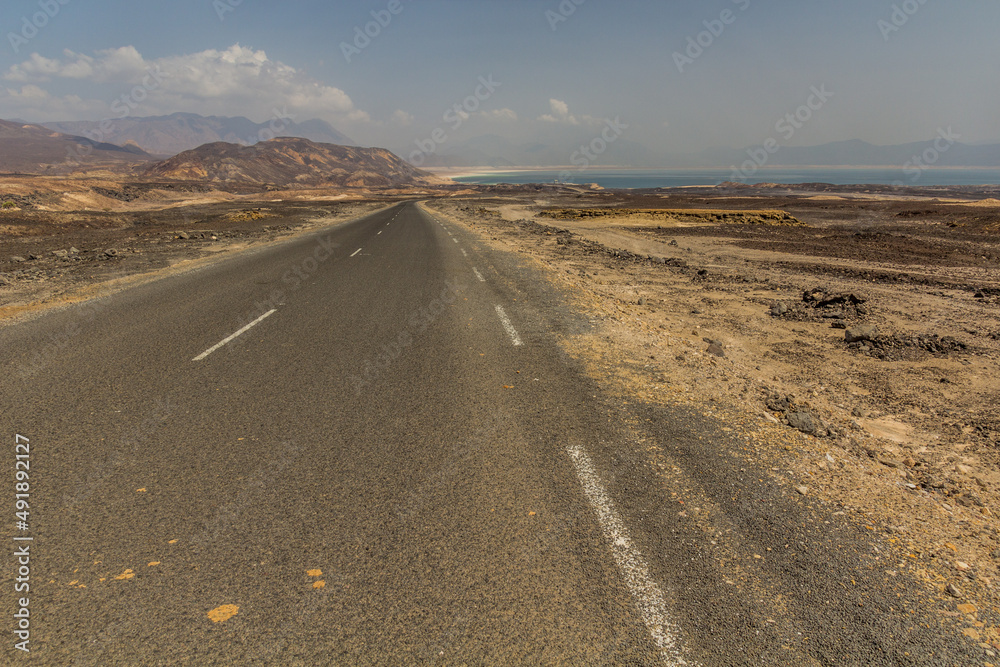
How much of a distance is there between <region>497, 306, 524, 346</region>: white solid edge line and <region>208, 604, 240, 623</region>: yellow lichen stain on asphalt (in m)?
4.93

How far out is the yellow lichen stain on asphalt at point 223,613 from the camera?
2447 mm

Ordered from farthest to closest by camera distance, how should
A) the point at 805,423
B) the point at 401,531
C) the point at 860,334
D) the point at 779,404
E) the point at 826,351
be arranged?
the point at 860,334, the point at 826,351, the point at 779,404, the point at 805,423, the point at 401,531

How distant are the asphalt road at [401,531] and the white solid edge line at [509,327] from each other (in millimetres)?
949

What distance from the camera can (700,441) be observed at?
435 centimetres

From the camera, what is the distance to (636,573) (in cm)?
274

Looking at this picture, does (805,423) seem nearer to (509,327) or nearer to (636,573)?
(636,573)

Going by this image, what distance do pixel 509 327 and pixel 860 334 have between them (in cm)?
624

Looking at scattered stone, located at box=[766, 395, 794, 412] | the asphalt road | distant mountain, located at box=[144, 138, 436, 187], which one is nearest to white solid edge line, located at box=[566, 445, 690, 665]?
the asphalt road

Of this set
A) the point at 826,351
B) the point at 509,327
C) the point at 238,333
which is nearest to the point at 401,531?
the point at 509,327

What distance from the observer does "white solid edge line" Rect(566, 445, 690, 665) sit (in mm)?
2338

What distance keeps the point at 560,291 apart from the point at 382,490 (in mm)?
8038

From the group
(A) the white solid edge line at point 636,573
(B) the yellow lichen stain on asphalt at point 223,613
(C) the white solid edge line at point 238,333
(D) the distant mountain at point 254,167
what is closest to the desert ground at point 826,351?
(A) the white solid edge line at point 636,573

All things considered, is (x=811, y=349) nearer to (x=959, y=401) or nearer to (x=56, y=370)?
(x=959, y=401)

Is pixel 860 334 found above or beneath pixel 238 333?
beneath
